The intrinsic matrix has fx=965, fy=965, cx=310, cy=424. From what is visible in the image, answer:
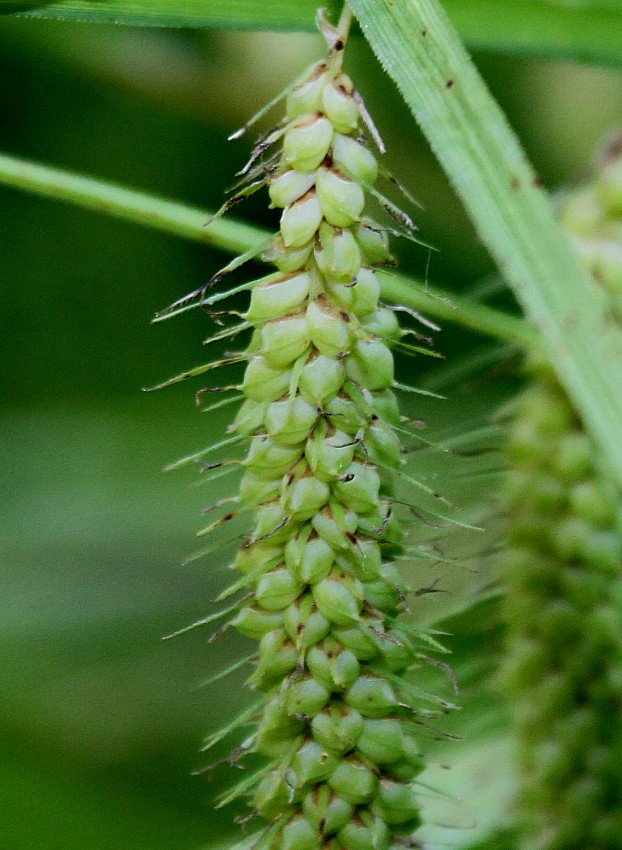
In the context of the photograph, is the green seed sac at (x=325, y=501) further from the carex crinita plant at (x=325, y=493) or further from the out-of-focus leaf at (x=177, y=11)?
the out-of-focus leaf at (x=177, y=11)

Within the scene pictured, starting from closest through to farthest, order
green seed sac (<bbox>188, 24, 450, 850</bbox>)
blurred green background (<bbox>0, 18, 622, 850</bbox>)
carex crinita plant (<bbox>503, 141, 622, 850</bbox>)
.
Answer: green seed sac (<bbox>188, 24, 450, 850</bbox>) < carex crinita plant (<bbox>503, 141, 622, 850</bbox>) < blurred green background (<bbox>0, 18, 622, 850</bbox>)

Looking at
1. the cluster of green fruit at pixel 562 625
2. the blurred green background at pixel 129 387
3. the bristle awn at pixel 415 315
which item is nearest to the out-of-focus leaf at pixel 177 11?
the bristle awn at pixel 415 315

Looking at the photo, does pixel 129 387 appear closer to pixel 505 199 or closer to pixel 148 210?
pixel 148 210

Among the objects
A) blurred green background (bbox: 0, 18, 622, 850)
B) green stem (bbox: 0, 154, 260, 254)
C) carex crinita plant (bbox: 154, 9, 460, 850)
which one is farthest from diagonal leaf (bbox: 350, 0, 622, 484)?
blurred green background (bbox: 0, 18, 622, 850)

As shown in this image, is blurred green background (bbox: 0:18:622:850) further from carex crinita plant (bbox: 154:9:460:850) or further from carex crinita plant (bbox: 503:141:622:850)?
carex crinita plant (bbox: 154:9:460:850)

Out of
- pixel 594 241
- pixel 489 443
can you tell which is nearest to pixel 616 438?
pixel 594 241

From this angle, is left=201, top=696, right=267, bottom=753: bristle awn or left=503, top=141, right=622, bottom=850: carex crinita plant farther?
left=503, top=141, right=622, bottom=850: carex crinita plant
